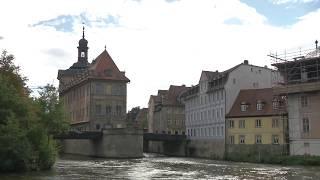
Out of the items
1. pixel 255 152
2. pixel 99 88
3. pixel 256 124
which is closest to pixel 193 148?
pixel 99 88

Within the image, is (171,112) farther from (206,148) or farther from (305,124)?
(305,124)

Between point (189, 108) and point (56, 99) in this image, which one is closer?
point (56, 99)

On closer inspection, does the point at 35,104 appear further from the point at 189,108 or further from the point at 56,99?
the point at 189,108

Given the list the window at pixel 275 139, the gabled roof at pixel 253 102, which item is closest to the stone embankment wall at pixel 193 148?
the gabled roof at pixel 253 102

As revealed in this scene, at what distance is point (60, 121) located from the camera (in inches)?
2057

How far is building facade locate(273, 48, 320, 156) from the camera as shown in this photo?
221ft

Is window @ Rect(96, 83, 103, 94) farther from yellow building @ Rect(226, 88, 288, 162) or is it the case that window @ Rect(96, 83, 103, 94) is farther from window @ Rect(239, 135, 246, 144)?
window @ Rect(239, 135, 246, 144)

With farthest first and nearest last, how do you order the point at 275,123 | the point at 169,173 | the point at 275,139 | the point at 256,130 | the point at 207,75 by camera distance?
the point at 207,75
the point at 256,130
the point at 275,123
the point at 275,139
the point at 169,173

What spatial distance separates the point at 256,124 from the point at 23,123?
41.6 metres

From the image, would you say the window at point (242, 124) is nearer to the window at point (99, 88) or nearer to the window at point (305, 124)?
the window at point (305, 124)

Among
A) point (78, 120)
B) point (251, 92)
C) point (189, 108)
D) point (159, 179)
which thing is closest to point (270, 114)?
point (251, 92)

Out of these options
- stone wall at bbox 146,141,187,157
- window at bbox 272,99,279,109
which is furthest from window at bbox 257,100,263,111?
stone wall at bbox 146,141,187,157

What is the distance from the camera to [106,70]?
105188 mm

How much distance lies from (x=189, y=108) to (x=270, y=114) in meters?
32.7
